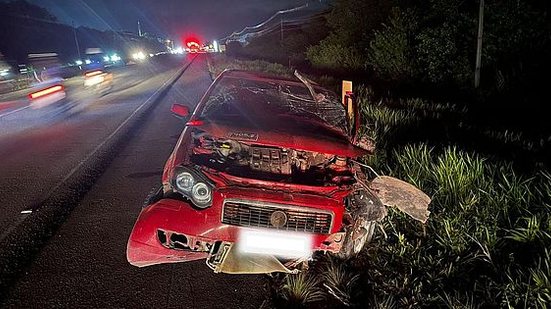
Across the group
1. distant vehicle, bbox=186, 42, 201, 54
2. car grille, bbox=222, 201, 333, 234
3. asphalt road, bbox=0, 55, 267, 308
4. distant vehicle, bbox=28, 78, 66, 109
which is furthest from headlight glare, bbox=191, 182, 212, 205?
distant vehicle, bbox=186, 42, 201, 54

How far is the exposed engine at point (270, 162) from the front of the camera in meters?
3.28

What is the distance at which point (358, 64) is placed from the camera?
53.6 ft

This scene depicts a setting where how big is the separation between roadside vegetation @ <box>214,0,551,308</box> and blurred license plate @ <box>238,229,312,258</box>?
0.92 ft

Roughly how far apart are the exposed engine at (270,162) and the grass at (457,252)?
76 cm

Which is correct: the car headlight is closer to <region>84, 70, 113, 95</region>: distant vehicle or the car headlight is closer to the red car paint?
the red car paint

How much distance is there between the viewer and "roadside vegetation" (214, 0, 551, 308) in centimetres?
270

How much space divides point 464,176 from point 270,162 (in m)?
2.19

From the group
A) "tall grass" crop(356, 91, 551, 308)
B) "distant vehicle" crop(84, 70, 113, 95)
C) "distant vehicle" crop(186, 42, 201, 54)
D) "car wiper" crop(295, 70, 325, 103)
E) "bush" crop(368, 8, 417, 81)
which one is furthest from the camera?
"distant vehicle" crop(186, 42, 201, 54)

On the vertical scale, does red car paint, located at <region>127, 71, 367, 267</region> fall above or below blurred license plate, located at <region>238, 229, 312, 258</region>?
above

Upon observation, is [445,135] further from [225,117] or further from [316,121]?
[225,117]

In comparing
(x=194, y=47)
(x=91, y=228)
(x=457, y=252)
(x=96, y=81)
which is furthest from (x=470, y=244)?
(x=194, y=47)

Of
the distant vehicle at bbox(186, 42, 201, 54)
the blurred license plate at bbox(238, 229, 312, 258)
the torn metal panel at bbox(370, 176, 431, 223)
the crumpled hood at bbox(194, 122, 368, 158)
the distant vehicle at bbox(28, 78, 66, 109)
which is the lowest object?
the blurred license plate at bbox(238, 229, 312, 258)

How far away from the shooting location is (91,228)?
12.6ft

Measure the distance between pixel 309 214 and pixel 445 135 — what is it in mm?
4091
